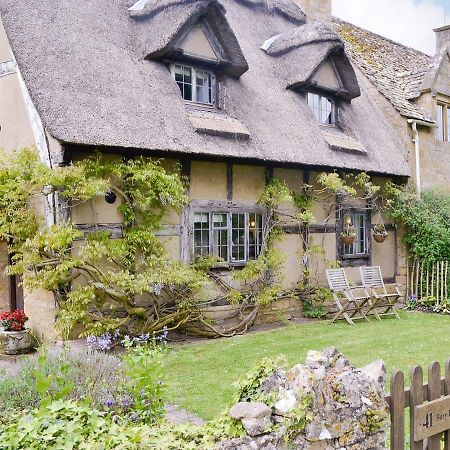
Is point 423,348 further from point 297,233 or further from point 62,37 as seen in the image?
point 62,37

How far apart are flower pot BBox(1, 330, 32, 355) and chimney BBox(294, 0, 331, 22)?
12.1m

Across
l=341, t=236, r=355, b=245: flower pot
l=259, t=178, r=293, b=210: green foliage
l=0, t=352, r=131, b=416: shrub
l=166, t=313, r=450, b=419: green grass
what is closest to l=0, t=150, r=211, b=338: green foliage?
l=166, t=313, r=450, b=419: green grass

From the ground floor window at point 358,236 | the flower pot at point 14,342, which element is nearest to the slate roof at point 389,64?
the ground floor window at point 358,236

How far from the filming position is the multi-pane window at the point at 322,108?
1283 centimetres

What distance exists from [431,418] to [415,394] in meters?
0.22

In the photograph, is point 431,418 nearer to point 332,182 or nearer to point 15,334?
point 15,334

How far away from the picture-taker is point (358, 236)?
1312 cm

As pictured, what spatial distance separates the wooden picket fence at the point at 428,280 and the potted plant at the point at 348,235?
98.0 inches

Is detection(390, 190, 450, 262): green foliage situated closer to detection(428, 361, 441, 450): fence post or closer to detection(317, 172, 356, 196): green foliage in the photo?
detection(317, 172, 356, 196): green foliage

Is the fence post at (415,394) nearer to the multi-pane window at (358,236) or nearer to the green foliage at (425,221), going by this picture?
the multi-pane window at (358,236)

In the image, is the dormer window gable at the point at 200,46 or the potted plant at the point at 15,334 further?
the dormer window gable at the point at 200,46

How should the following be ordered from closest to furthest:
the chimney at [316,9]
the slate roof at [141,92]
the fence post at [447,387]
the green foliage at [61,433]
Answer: the green foliage at [61,433], the fence post at [447,387], the slate roof at [141,92], the chimney at [316,9]

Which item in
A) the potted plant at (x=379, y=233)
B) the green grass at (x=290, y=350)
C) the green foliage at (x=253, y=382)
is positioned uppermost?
the potted plant at (x=379, y=233)

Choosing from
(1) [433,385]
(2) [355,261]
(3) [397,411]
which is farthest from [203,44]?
(3) [397,411]
